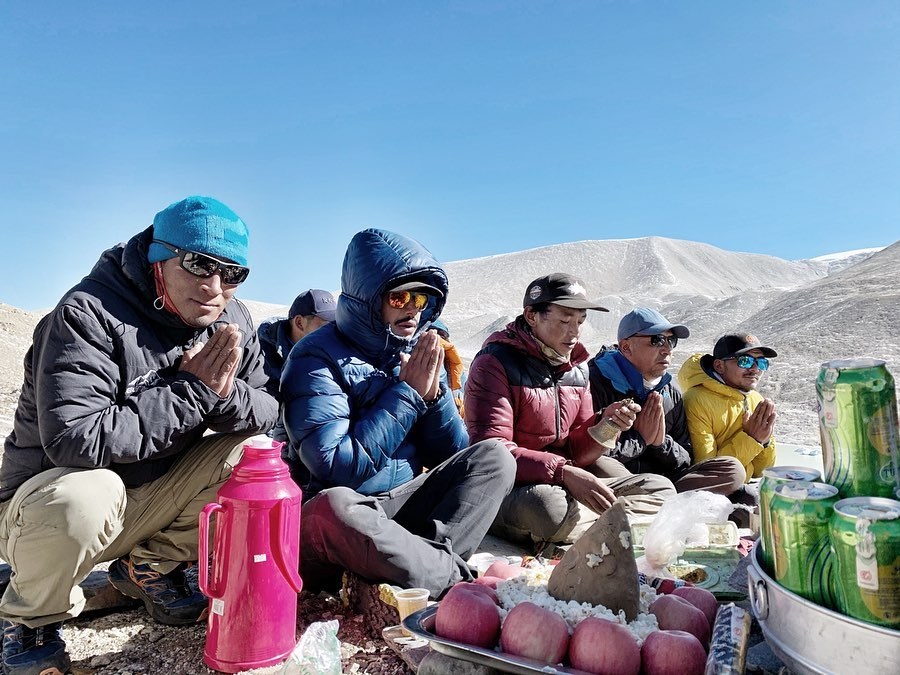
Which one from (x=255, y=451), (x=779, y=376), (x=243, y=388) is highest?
(x=243, y=388)

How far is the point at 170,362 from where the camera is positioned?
8.65ft

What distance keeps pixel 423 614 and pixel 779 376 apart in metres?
15.2

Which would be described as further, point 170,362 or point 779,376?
point 779,376

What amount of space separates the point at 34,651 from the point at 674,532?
102 inches

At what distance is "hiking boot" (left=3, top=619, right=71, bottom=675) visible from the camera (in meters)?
2.10

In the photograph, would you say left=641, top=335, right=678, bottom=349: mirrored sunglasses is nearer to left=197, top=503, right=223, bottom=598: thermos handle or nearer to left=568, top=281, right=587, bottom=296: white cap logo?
left=568, top=281, right=587, bottom=296: white cap logo

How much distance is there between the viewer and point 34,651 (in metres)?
2.15

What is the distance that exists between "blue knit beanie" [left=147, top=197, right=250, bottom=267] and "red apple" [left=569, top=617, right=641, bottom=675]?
1.89 meters

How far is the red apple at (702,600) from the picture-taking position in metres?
1.98

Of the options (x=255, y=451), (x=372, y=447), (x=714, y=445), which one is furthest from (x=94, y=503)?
(x=714, y=445)

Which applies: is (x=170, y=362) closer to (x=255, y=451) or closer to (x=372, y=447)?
(x=255, y=451)

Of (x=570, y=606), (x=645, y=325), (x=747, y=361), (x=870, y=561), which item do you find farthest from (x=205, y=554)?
(x=747, y=361)

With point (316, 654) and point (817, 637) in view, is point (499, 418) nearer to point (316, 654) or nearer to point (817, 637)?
point (316, 654)

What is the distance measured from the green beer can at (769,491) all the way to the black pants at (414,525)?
4.01 feet
